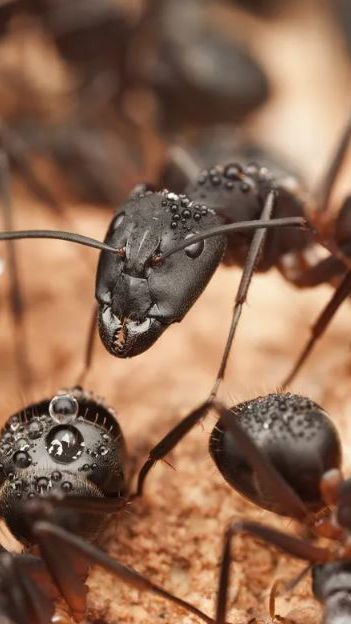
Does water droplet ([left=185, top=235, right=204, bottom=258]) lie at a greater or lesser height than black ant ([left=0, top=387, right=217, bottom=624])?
greater

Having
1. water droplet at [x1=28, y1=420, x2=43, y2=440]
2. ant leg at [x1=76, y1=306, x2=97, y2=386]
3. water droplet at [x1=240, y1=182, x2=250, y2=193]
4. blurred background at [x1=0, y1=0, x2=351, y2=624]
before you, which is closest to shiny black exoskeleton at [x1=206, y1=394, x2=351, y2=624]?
blurred background at [x1=0, y1=0, x2=351, y2=624]

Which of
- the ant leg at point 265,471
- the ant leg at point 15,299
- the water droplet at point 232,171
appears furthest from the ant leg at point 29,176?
the ant leg at point 265,471

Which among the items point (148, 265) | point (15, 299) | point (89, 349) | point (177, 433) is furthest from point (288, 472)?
point (15, 299)

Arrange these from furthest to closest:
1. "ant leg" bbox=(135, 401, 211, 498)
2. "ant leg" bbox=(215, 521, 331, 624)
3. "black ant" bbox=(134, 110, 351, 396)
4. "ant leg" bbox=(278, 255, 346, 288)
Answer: "ant leg" bbox=(278, 255, 346, 288), "black ant" bbox=(134, 110, 351, 396), "ant leg" bbox=(135, 401, 211, 498), "ant leg" bbox=(215, 521, 331, 624)

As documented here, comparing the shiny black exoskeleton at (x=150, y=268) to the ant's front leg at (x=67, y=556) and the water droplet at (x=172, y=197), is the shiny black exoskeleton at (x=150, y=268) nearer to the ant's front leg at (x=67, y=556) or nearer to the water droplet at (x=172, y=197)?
the water droplet at (x=172, y=197)

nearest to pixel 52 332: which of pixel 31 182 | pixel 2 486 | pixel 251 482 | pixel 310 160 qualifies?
pixel 31 182

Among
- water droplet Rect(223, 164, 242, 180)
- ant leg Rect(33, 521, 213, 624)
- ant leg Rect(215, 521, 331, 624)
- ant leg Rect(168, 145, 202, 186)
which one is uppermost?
ant leg Rect(168, 145, 202, 186)

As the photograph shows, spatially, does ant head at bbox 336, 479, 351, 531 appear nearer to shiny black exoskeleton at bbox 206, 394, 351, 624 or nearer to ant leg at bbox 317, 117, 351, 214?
shiny black exoskeleton at bbox 206, 394, 351, 624
